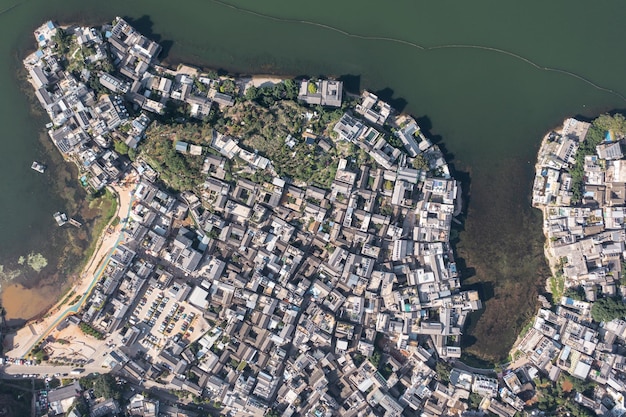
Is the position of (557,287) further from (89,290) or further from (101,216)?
(89,290)

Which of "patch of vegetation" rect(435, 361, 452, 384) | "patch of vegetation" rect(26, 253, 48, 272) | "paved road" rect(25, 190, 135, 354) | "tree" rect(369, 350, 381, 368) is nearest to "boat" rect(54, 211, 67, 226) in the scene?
"patch of vegetation" rect(26, 253, 48, 272)

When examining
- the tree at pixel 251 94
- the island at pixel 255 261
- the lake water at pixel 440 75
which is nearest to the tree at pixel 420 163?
the island at pixel 255 261

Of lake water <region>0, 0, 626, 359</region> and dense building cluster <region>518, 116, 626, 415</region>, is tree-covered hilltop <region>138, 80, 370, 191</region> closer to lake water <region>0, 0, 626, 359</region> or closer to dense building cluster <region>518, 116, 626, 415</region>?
lake water <region>0, 0, 626, 359</region>

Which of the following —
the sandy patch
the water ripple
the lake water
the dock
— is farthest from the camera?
the water ripple

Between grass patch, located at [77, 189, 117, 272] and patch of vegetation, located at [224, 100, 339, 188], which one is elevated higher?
patch of vegetation, located at [224, 100, 339, 188]

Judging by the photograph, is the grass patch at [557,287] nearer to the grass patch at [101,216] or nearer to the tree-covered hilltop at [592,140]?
the tree-covered hilltop at [592,140]

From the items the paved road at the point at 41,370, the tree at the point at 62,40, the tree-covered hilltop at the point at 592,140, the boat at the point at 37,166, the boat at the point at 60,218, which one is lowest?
the paved road at the point at 41,370
